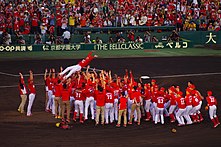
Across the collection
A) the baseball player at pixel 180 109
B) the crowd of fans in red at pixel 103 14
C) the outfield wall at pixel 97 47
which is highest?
the crowd of fans in red at pixel 103 14

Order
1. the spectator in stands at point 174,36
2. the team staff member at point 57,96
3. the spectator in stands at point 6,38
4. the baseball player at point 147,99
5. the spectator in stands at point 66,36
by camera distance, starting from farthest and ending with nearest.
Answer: the spectator in stands at point 174,36, the spectator in stands at point 66,36, the spectator in stands at point 6,38, the baseball player at point 147,99, the team staff member at point 57,96

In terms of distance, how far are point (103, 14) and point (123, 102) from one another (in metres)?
26.4

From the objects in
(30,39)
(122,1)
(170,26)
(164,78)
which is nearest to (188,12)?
(170,26)

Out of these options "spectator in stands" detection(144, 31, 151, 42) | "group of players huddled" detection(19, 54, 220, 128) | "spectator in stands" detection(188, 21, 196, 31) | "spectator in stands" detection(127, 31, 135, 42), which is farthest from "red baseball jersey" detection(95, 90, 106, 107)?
"spectator in stands" detection(188, 21, 196, 31)

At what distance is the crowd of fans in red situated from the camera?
4516 centimetres

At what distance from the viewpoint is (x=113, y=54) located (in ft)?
145

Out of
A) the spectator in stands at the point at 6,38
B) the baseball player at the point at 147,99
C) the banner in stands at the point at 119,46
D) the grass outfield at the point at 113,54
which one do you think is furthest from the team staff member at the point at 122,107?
the banner in stands at the point at 119,46

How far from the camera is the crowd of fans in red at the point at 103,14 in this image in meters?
45.2

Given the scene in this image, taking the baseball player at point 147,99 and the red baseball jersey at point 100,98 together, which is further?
the baseball player at point 147,99

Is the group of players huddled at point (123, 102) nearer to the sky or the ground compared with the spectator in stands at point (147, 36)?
nearer to the ground

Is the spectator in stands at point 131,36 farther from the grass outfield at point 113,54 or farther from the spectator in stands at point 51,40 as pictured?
the spectator in stands at point 51,40

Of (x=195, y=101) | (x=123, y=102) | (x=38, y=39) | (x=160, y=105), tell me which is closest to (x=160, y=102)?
(x=160, y=105)

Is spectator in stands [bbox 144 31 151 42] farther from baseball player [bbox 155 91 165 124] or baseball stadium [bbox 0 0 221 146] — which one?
baseball player [bbox 155 91 165 124]

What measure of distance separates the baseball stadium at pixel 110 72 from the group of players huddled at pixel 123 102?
4 centimetres
